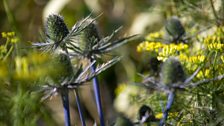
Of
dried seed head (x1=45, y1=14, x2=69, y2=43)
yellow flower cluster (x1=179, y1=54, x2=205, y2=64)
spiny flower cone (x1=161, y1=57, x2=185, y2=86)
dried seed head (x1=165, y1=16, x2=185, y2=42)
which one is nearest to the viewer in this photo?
spiny flower cone (x1=161, y1=57, x2=185, y2=86)

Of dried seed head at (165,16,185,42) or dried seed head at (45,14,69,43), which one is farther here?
dried seed head at (165,16,185,42)

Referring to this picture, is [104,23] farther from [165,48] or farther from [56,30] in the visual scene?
[56,30]

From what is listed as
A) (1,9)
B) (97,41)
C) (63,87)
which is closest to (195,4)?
(97,41)

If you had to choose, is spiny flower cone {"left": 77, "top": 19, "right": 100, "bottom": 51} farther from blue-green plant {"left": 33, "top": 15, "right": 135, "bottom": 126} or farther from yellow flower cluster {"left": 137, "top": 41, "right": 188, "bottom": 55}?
yellow flower cluster {"left": 137, "top": 41, "right": 188, "bottom": 55}

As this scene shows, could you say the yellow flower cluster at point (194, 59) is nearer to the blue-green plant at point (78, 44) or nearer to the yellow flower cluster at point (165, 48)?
the yellow flower cluster at point (165, 48)

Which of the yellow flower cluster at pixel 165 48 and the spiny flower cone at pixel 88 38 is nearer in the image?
the spiny flower cone at pixel 88 38

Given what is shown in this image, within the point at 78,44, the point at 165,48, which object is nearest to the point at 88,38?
the point at 78,44

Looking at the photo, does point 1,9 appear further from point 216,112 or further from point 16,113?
point 16,113

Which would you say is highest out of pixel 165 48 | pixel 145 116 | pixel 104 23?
pixel 104 23

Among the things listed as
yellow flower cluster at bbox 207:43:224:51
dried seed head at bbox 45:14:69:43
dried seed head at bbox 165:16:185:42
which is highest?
dried seed head at bbox 45:14:69:43

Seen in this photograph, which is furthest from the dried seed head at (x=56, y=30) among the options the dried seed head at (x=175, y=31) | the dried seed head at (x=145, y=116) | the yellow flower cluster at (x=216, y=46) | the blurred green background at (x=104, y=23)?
the blurred green background at (x=104, y=23)

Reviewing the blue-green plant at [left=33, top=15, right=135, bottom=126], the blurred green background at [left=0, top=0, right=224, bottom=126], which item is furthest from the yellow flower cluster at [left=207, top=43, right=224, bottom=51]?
the blurred green background at [left=0, top=0, right=224, bottom=126]
